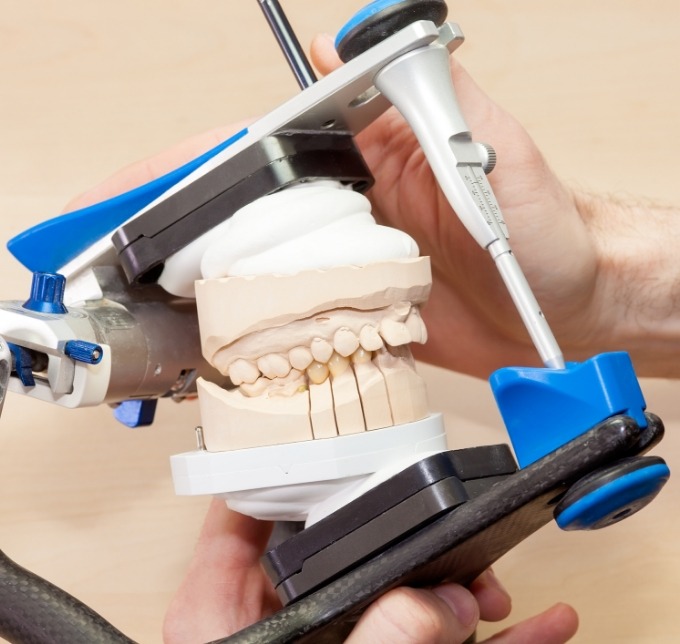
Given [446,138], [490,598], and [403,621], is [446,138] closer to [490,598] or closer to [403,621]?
[403,621]

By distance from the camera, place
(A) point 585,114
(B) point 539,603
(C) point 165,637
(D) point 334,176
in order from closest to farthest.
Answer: (D) point 334,176, (C) point 165,637, (B) point 539,603, (A) point 585,114

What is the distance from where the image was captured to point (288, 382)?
24.2 inches

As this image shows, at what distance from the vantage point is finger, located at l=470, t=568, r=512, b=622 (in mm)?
815

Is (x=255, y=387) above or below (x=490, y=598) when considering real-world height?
above

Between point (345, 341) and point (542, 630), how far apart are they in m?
0.39

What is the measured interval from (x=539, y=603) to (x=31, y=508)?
0.56 meters

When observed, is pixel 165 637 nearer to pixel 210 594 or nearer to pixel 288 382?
pixel 210 594

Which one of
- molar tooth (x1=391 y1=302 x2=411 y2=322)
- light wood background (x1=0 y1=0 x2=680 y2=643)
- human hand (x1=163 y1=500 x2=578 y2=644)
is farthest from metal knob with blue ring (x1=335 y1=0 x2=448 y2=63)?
light wood background (x1=0 y1=0 x2=680 y2=643)

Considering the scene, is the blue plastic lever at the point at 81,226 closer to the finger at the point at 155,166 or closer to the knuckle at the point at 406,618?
the finger at the point at 155,166

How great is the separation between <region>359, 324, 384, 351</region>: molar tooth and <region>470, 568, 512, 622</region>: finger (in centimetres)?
30

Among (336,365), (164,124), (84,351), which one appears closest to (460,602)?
(336,365)

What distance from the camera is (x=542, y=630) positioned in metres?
0.83

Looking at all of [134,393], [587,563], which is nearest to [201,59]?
[134,393]

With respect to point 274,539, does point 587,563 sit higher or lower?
lower
